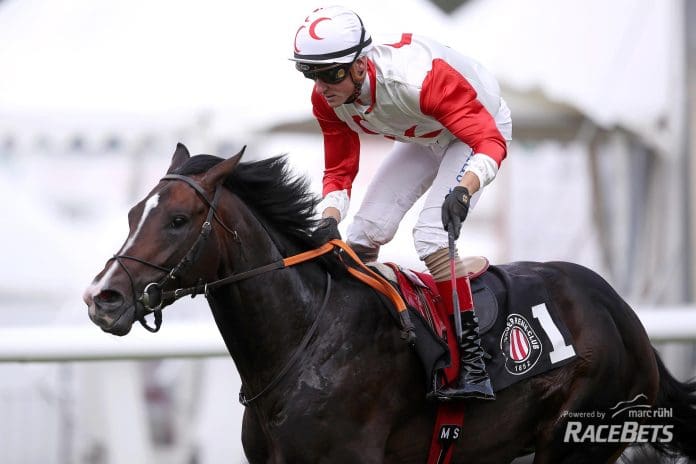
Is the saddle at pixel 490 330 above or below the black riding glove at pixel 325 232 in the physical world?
below

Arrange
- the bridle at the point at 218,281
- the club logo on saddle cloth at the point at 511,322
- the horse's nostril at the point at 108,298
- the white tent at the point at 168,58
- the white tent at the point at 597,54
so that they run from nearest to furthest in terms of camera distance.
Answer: the horse's nostril at the point at 108,298 < the bridle at the point at 218,281 < the club logo on saddle cloth at the point at 511,322 < the white tent at the point at 168,58 < the white tent at the point at 597,54

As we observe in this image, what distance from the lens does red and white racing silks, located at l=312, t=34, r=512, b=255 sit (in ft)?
13.6

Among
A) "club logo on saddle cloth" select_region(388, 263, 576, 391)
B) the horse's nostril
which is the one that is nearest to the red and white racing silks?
"club logo on saddle cloth" select_region(388, 263, 576, 391)

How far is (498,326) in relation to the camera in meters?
4.36

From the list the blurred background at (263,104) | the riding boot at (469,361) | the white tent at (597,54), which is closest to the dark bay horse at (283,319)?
the riding boot at (469,361)

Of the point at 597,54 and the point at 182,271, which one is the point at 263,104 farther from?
the point at 182,271

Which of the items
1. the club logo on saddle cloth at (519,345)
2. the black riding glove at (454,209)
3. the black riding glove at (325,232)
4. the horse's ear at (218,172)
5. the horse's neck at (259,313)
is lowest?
the club logo on saddle cloth at (519,345)

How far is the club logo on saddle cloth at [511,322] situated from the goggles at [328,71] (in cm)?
82

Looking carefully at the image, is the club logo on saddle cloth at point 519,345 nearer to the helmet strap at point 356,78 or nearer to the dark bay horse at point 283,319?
the dark bay horse at point 283,319

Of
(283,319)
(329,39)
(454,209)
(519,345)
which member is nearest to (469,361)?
(519,345)

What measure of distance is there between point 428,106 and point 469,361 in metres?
0.98

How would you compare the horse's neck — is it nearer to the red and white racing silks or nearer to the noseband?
the noseband

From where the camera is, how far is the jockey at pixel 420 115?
4.07m

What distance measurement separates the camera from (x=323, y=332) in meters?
4.00
